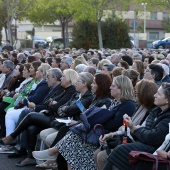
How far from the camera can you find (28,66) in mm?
11867

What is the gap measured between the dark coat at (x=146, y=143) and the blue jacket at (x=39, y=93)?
4.26 meters

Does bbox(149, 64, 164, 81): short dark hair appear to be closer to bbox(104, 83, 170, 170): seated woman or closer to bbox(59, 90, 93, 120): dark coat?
bbox(59, 90, 93, 120): dark coat

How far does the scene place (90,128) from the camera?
7.60 m

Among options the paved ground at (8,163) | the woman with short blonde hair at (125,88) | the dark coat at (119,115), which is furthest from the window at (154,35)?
the dark coat at (119,115)

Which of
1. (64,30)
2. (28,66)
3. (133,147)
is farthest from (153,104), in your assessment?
(64,30)

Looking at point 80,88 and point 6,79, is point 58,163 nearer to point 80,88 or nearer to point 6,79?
point 80,88

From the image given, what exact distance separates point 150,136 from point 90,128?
143 cm

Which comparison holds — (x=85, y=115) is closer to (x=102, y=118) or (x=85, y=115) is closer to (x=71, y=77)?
(x=102, y=118)

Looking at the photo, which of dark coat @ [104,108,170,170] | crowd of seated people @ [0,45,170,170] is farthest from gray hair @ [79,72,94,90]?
dark coat @ [104,108,170,170]

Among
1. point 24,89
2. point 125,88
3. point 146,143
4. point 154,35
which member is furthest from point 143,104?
point 154,35

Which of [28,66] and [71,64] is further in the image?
[71,64]

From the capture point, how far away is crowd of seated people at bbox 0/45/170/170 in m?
6.59

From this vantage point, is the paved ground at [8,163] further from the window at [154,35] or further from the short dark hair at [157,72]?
the window at [154,35]

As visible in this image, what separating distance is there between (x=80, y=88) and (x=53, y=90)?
1.31 meters
